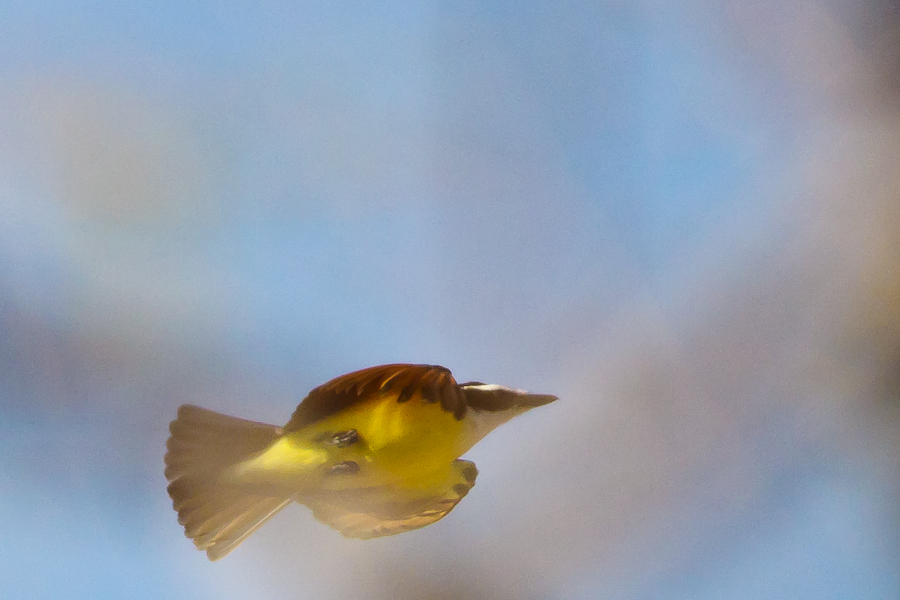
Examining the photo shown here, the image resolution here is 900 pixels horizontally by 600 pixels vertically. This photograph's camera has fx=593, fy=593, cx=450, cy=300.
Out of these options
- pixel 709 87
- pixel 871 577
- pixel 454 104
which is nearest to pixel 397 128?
pixel 454 104

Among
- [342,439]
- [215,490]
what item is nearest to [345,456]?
[342,439]

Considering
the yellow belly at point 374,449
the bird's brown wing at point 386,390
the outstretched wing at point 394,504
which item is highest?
the bird's brown wing at point 386,390

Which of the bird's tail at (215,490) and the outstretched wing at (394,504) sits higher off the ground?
the bird's tail at (215,490)

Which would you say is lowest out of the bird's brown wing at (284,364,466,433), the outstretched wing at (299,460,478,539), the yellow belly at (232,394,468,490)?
the outstretched wing at (299,460,478,539)

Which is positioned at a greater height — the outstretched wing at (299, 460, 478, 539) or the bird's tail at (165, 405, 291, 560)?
the bird's tail at (165, 405, 291, 560)

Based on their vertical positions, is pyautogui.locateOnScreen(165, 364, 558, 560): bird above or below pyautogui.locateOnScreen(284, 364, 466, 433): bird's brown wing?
below

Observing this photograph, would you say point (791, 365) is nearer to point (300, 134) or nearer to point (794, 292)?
point (794, 292)
